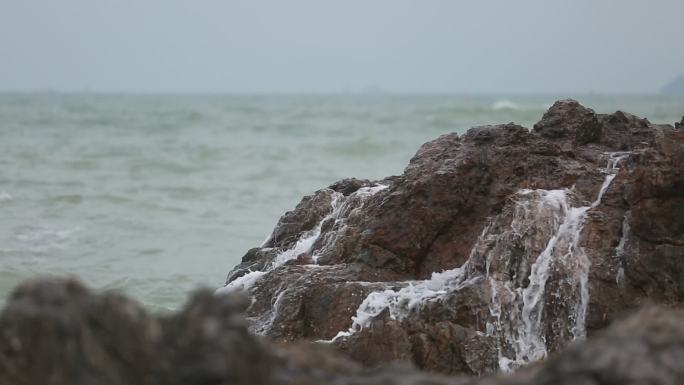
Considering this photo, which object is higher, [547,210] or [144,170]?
[547,210]

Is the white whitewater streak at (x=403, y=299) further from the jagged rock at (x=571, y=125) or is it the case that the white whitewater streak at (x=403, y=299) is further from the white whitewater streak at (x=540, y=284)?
the jagged rock at (x=571, y=125)

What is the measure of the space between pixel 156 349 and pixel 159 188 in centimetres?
1871

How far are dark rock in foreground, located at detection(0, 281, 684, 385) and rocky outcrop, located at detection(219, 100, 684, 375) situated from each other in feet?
10.1

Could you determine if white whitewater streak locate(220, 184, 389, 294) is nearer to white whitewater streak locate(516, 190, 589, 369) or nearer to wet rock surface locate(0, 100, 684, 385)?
wet rock surface locate(0, 100, 684, 385)

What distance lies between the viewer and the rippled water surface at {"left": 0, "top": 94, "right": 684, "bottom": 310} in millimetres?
12523

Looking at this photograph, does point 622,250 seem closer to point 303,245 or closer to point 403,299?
point 403,299

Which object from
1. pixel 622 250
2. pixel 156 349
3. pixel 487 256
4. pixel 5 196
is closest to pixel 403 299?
pixel 487 256

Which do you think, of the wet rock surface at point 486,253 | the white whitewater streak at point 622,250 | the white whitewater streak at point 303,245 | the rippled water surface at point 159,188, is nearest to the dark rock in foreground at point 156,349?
the wet rock surface at point 486,253

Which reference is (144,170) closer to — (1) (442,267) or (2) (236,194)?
(2) (236,194)

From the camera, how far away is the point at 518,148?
285 inches

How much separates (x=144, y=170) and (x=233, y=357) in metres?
22.7

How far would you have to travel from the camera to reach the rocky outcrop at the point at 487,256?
595cm

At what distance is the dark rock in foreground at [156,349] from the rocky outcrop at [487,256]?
3.09m

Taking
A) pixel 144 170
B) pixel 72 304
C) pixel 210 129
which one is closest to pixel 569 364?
pixel 72 304
